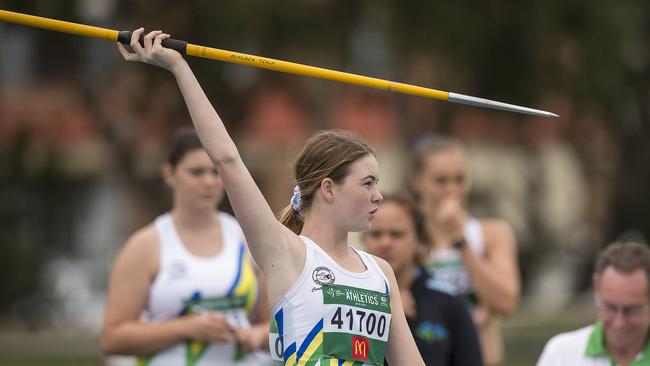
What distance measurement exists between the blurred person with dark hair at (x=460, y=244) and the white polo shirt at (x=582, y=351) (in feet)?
6.24

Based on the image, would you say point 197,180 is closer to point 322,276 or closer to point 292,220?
point 292,220

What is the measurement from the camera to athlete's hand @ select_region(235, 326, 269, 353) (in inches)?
276

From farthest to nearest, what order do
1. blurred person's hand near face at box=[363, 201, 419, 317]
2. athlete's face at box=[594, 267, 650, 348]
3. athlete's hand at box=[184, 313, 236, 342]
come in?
athlete's hand at box=[184, 313, 236, 342] → blurred person's hand near face at box=[363, 201, 419, 317] → athlete's face at box=[594, 267, 650, 348]

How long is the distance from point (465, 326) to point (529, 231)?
20848 mm

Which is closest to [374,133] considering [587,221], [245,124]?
[587,221]

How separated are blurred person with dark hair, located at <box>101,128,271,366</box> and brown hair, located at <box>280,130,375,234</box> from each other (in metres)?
2.07

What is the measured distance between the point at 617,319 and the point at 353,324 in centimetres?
173

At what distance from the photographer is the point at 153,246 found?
278 inches

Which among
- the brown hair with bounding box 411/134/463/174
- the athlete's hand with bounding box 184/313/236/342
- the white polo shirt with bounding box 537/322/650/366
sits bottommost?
the white polo shirt with bounding box 537/322/650/366

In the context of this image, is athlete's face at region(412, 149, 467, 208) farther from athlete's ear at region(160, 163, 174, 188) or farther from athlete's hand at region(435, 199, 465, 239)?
athlete's ear at region(160, 163, 174, 188)

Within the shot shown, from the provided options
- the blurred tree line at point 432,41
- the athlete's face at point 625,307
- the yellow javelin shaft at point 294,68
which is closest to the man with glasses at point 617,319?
the athlete's face at point 625,307

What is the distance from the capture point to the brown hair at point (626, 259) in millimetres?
6043

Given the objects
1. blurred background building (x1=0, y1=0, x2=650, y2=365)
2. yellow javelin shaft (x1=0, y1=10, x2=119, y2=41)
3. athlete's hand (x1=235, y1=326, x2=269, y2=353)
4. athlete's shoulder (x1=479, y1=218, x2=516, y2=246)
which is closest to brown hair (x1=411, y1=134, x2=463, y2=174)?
athlete's shoulder (x1=479, y1=218, x2=516, y2=246)

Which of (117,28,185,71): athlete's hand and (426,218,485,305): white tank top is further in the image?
(426,218,485,305): white tank top
